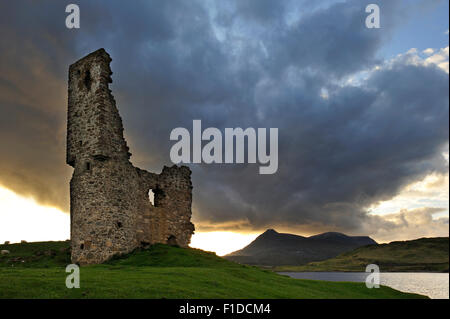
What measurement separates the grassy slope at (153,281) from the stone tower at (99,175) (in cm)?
180

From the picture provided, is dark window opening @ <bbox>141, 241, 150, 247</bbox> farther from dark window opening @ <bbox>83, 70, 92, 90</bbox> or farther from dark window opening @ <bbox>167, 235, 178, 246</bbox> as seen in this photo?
dark window opening @ <bbox>83, 70, 92, 90</bbox>

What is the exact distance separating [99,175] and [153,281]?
1436 centimetres

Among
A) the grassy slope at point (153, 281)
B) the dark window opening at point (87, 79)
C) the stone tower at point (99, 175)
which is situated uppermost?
the dark window opening at point (87, 79)

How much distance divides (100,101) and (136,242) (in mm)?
11870

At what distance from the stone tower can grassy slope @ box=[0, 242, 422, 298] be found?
180 centimetres

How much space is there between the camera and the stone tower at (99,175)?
101 ft

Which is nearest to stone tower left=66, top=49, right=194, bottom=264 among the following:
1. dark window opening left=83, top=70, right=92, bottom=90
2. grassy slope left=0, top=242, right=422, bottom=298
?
dark window opening left=83, top=70, right=92, bottom=90

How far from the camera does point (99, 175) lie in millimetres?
31453

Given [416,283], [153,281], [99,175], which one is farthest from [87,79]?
[416,283]

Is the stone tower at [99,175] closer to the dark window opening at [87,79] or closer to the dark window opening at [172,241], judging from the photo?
the dark window opening at [87,79]

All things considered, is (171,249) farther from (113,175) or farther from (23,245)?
(23,245)

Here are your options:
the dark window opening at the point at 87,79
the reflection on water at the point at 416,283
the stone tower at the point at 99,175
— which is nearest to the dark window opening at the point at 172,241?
the stone tower at the point at 99,175
